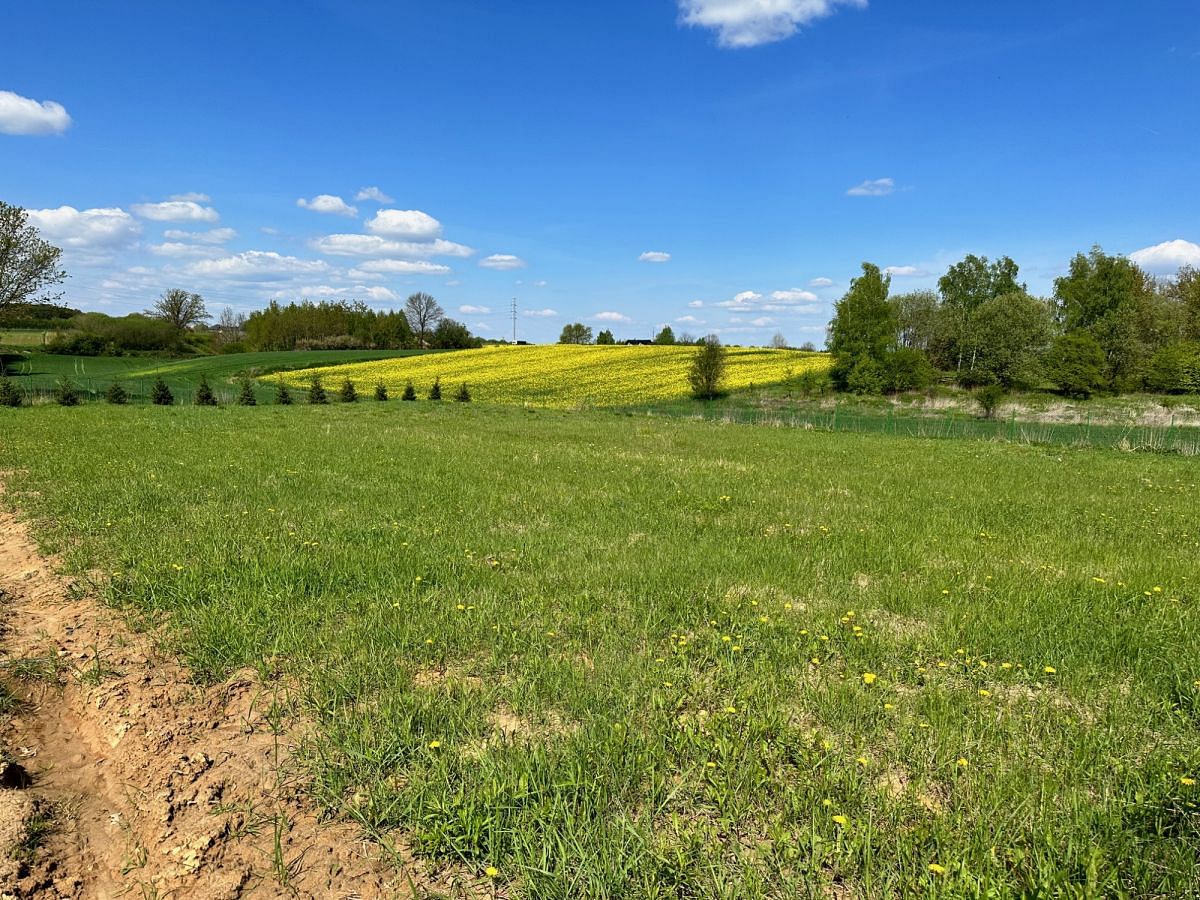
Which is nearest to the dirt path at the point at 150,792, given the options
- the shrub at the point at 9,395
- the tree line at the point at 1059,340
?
the shrub at the point at 9,395

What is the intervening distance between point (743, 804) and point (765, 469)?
11.7 metres

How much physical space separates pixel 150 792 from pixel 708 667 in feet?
11.0

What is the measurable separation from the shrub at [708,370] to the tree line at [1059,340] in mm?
13463

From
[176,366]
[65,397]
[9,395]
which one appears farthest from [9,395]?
[176,366]

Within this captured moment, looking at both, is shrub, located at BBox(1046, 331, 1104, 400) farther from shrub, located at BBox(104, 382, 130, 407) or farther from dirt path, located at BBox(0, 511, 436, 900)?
shrub, located at BBox(104, 382, 130, 407)

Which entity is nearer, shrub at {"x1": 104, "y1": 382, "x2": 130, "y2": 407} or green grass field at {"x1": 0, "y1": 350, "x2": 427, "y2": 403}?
shrub at {"x1": 104, "y1": 382, "x2": 130, "y2": 407}

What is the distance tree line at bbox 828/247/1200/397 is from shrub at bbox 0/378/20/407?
5111cm

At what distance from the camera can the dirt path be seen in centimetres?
262

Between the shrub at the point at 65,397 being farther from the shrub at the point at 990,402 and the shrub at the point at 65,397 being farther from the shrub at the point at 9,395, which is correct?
the shrub at the point at 990,402

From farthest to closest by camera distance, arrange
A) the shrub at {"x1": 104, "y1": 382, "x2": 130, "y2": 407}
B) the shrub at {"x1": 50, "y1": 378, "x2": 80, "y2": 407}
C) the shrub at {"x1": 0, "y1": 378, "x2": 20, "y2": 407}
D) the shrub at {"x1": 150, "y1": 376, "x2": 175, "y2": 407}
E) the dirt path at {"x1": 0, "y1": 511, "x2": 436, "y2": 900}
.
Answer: the shrub at {"x1": 150, "y1": 376, "x2": 175, "y2": 407}
the shrub at {"x1": 104, "y1": 382, "x2": 130, "y2": 407}
the shrub at {"x1": 50, "y1": 378, "x2": 80, "y2": 407}
the shrub at {"x1": 0, "y1": 378, "x2": 20, "y2": 407}
the dirt path at {"x1": 0, "y1": 511, "x2": 436, "y2": 900}

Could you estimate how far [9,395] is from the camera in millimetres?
26781

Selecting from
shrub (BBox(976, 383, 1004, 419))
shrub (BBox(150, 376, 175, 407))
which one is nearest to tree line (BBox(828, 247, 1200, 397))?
shrub (BBox(976, 383, 1004, 419))

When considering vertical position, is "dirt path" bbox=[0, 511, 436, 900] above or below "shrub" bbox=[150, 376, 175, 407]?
below

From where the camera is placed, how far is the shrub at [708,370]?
42406 millimetres
